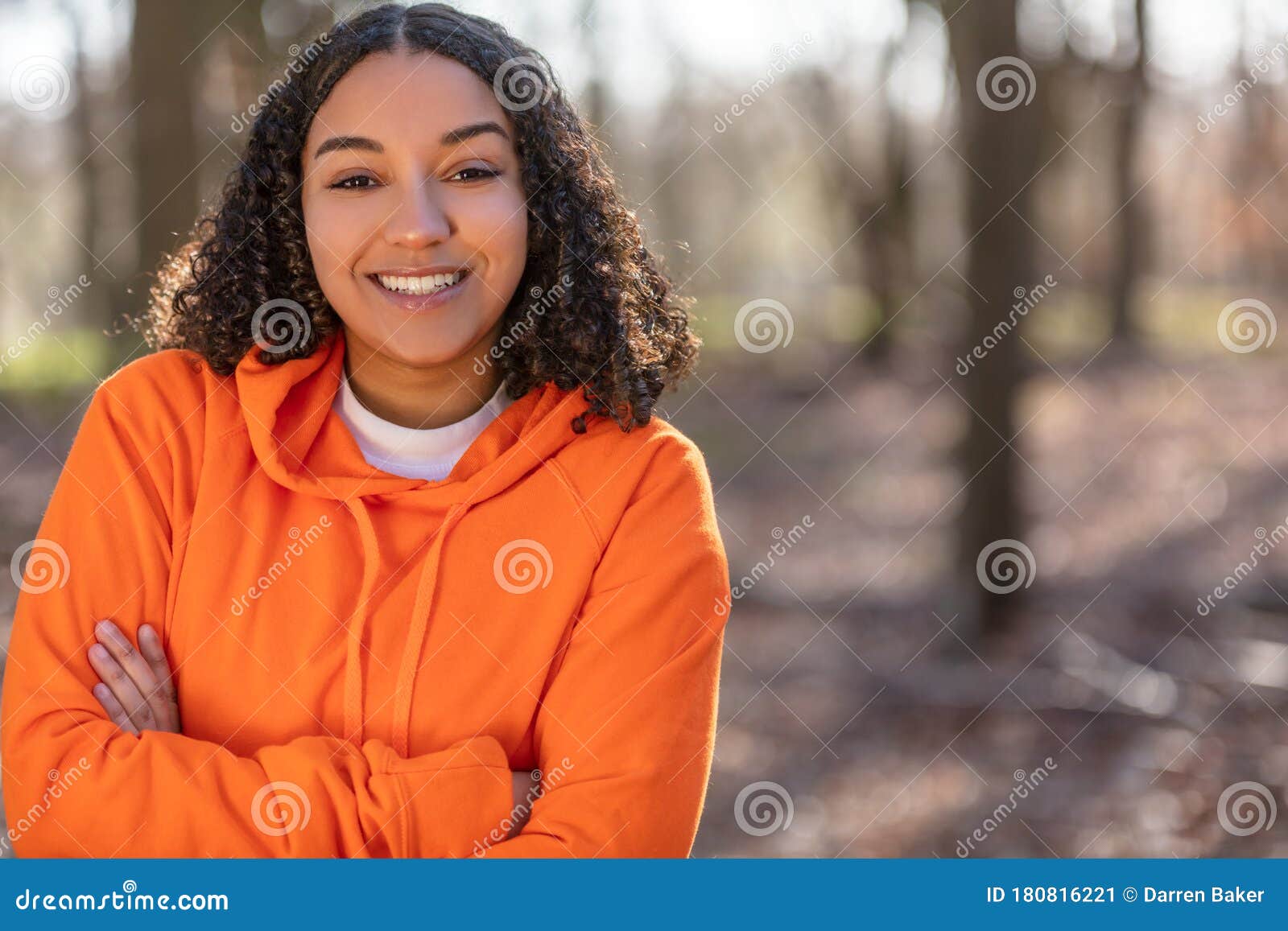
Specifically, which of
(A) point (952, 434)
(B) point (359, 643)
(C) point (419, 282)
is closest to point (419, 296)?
(C) point (419, 282)

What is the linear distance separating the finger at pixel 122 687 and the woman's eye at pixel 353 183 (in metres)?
0.80

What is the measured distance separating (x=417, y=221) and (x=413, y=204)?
3cm

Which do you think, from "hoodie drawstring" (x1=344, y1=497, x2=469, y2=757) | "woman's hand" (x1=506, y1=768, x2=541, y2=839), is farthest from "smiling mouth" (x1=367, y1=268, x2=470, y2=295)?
"woman's hand" (x1=506, y1=768, x2=541, y2=839)

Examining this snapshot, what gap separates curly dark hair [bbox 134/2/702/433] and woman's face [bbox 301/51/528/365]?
6 centimetres

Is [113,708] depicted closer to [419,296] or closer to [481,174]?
[419,296]

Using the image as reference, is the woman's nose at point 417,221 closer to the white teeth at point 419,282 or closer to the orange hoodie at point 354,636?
the white teeth at point 419,282

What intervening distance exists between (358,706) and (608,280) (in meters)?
0.83

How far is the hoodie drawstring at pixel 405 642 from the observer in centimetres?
189

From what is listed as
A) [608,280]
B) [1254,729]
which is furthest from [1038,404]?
[608,280]

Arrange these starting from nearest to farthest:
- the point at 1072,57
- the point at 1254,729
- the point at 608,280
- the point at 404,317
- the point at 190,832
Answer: the point at 190,832, the point at 404,317, the point at 608,280, the point at 1254,729, the point at 1072,57

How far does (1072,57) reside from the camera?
13.2 meters

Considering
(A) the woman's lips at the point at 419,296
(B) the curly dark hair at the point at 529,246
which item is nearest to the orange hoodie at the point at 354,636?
(B) the curly dark hair at the point at 529,246

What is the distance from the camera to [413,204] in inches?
74.3

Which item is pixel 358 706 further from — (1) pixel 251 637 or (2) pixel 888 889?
(2) pixel 888 889
